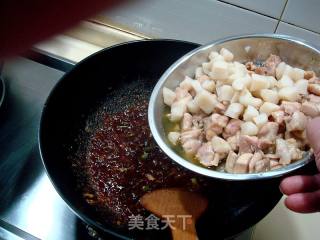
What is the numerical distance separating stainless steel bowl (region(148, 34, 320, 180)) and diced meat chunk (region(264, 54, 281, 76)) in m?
0.02

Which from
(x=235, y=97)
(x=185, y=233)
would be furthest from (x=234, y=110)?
(x=185, y=233)

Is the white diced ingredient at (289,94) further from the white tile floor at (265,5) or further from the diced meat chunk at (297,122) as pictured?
the white tile floor at (265,5)

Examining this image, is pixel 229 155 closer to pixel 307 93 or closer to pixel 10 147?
pixel 307 93

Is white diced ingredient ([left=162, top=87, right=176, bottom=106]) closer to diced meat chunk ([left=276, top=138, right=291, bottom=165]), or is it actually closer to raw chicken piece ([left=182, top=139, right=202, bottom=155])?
raw chicken piece ([left=182, top=139, right=202, bottom=155])

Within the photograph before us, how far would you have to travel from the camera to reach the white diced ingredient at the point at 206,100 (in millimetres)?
749

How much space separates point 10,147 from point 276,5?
28.6 inches

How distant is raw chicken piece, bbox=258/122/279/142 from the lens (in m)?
0.69

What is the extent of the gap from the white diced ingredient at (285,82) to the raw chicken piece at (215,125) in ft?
0.46

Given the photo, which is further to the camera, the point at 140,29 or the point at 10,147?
the point at 140,29

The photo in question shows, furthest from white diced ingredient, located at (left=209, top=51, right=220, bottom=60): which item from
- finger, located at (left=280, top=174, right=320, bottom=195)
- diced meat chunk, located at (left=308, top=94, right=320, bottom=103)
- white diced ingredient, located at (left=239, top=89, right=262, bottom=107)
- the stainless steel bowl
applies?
finger, located at (left=280, top=174, right=320, bottom=195)

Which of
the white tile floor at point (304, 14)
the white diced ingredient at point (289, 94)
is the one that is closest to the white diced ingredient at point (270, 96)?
the white diced ingredient at point (289, 94)

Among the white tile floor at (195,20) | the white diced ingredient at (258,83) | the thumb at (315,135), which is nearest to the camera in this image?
the thumb at (315,135)

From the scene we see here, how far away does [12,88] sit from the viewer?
0.99 meters

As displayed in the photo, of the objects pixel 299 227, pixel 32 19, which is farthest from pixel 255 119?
pixel 32 19
